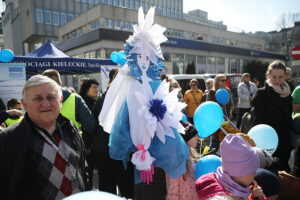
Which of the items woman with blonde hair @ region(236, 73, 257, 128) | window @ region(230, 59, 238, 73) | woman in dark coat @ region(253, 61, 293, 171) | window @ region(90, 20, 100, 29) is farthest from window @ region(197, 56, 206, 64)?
woman in dark coat @ region(253, 61, 293, 171)

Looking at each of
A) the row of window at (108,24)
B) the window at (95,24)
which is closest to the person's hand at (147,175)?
the row of window at (108,24)

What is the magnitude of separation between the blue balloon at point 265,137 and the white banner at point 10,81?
18.1 feet

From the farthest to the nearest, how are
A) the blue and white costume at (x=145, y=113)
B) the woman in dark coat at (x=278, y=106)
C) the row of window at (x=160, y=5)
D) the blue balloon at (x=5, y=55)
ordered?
the row of window at (x=160, y=5)
the blue balloon at (x=5, y=55)
the woman in dark coat at (x=278, y=106)
the blue and white costume at (x=145, y=113)

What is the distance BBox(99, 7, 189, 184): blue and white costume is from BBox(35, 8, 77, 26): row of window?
1392 inches

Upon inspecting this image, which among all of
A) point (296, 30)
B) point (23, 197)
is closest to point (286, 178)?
point (23, 197)

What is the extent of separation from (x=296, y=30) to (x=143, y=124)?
1576 inches

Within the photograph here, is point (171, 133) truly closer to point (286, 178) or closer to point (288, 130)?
point (286, 178)

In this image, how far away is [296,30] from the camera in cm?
3384

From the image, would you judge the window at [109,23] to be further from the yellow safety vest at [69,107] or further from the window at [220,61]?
the yellow safety vest at [69,107]

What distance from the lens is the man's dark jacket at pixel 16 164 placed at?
1.32 metres

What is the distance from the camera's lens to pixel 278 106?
2.78 metres

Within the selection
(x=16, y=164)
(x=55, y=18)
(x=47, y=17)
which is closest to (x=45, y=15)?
(x=47, y=17)

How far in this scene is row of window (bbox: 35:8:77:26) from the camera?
31.9 metres

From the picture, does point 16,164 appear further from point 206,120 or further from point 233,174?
point 206,120
